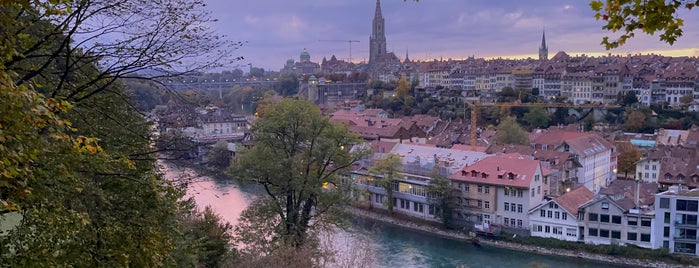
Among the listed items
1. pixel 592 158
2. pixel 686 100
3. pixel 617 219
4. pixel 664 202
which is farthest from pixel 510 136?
pixel 686 100

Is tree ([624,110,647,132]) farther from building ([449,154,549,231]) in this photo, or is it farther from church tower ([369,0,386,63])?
church tower ([369,0,386,63])

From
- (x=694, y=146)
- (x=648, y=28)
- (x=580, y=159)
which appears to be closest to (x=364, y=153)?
(x=648, y=28)

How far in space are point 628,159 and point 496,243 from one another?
20.6 ft

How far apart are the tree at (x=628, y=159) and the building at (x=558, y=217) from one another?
16.5 feet

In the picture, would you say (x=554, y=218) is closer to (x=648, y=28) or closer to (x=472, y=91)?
(x=648, y=28)

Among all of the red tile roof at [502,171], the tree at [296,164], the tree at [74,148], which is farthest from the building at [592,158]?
the tree at [74,148]

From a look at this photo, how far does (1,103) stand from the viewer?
1.24 meters

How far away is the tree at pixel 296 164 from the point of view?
5.87 metres

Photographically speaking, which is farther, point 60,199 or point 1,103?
point 60,199

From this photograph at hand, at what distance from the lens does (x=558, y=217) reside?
9.41m

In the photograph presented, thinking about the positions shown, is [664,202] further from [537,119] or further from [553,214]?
[537,119]

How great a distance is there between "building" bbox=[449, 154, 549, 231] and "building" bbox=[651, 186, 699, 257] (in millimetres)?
1895

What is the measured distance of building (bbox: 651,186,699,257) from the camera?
837 centimetres

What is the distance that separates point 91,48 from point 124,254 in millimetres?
791
